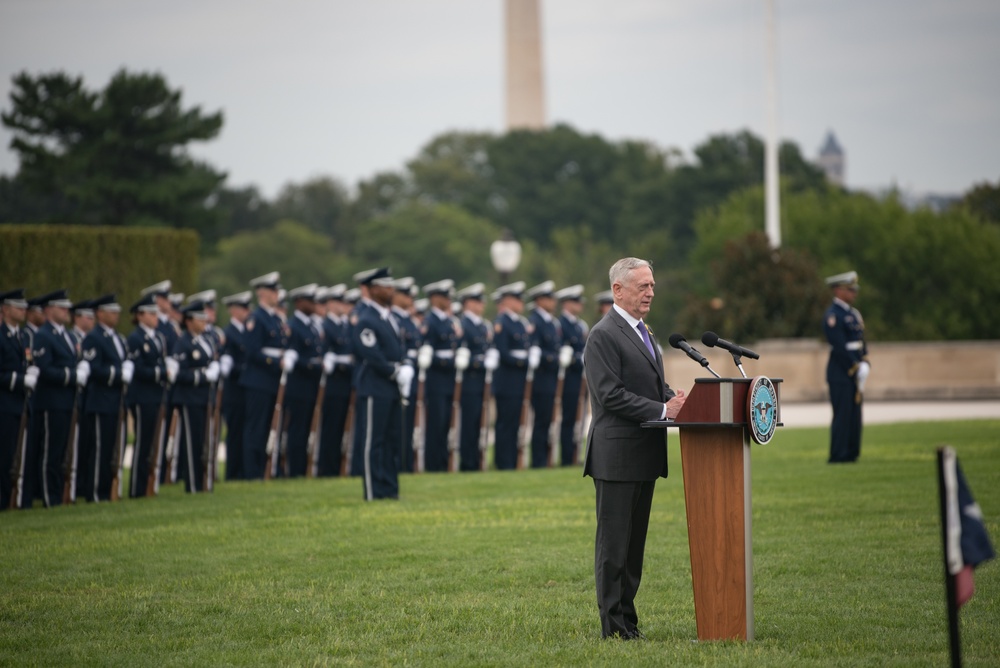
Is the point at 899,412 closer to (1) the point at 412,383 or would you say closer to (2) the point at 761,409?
(1) the point at 412,383

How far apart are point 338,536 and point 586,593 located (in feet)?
10.5

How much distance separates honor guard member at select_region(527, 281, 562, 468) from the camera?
19531 mm

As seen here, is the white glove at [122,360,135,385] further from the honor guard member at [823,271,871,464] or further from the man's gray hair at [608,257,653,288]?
the man's gray hair at [608,257,653,288]

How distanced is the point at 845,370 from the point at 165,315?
8601 mm

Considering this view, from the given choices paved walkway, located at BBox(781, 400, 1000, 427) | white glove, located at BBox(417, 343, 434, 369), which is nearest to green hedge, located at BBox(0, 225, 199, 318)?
white glove, located at BBox(417, 343, 434, 369)

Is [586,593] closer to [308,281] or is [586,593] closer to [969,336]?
[969,336]

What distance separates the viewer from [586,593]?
9.19 meters

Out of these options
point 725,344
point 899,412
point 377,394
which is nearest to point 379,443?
point 377,394

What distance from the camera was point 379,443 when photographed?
46.1 ft

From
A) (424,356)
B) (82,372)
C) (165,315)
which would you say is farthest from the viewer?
(424,356)

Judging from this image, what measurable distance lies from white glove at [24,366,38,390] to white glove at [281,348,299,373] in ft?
13.5

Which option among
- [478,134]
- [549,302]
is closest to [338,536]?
[549,302]

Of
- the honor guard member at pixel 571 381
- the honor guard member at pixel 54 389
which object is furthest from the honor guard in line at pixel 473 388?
the honor guard member at pixel 54 389

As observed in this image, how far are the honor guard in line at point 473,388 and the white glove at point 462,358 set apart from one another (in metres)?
0.10
